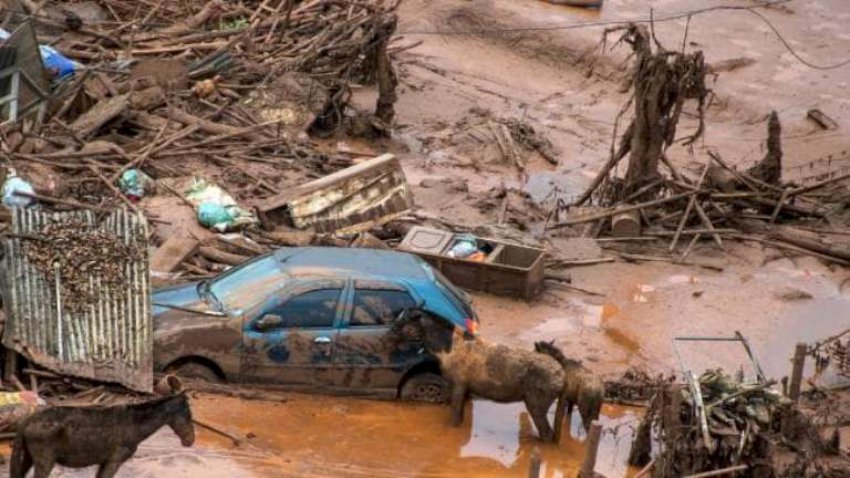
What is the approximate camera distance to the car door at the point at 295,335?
15.4 metres

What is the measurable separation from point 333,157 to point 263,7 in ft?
21.1

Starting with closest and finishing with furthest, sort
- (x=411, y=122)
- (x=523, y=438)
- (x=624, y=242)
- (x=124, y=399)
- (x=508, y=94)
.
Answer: (x=124, y=399) → (x=523, y=438) → (x=624, y=242) → (x=411, y=122) → (x=508, y=94)

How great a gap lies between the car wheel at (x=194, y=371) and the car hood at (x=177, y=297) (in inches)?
25.0

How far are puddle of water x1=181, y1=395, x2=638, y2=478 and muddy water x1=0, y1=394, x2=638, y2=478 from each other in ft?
0.04

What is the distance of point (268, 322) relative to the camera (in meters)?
15.3

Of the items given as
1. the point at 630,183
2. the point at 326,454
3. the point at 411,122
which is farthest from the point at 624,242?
the point at 326,454

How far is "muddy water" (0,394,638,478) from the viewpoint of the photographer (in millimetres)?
13655

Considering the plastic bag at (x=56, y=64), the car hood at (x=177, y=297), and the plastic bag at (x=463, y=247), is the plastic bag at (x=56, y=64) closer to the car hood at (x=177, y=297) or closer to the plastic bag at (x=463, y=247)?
the plastic bag at (x=463, y=247)

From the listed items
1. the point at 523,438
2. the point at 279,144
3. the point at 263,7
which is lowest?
the point at 523,438

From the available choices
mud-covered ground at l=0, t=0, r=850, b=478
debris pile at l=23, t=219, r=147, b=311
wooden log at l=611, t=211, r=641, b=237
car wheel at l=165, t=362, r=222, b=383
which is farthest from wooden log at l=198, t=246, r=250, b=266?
wooden log at l=611, t=211, r=641, b=237

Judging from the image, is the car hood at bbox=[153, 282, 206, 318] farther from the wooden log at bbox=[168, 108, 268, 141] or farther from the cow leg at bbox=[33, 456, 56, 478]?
the wooden log at bbox=[168, 108, 268, 141]

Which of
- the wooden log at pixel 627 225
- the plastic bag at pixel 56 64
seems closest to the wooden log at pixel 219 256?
the wooden log at pixel 627 225

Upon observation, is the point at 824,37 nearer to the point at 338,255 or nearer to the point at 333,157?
the point at 333,157

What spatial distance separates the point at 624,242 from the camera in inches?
896
